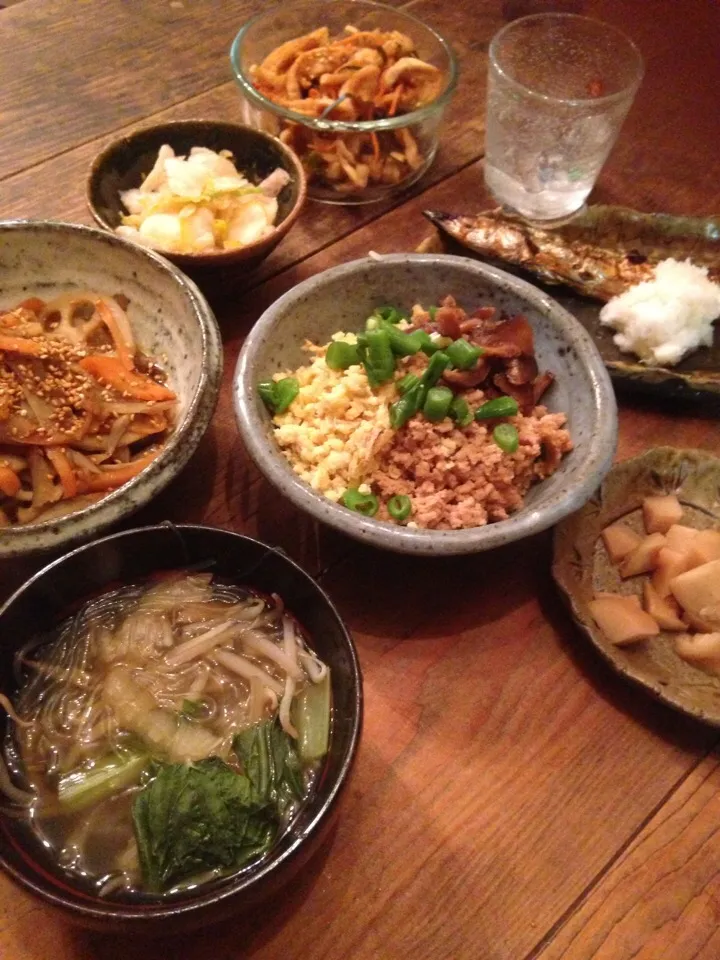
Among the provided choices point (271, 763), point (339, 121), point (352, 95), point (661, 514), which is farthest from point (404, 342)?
point (352, 95)

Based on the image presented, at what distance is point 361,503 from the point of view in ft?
4.75

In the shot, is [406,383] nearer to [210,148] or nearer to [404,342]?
[404,342]

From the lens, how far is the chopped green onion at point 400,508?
1432mm

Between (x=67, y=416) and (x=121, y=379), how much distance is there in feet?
0.49

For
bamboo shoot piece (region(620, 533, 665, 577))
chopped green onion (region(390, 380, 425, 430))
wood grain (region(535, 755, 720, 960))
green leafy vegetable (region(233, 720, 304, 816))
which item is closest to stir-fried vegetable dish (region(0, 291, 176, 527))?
chopped green onion (region(390, 380, 425, 430))

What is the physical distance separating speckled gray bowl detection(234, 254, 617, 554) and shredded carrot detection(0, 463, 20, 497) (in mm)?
440

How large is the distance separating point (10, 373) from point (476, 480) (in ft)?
3.16

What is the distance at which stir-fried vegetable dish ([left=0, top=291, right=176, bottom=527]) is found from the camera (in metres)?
1.43

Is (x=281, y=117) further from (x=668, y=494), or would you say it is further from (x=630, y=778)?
(x=630, y=778)

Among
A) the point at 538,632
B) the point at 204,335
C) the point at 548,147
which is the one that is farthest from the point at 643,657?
the point at 548,147

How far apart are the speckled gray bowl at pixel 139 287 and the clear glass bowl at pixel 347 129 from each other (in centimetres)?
77

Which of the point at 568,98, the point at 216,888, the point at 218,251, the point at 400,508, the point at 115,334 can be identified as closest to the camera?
the point at 216,888

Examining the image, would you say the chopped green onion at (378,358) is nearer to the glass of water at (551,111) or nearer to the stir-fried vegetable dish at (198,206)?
the stir-fried vegetable dish at (198,206)

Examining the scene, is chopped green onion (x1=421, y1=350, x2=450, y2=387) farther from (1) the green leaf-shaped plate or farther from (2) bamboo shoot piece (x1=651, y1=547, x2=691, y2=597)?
(2) bamboo shoot piece (x1=651, y1=547, x2=691, y2=597)
